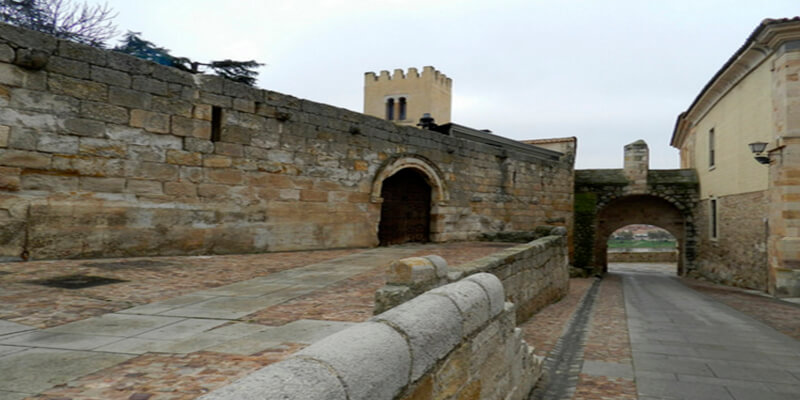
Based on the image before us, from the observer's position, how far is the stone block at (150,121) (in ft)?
21.0

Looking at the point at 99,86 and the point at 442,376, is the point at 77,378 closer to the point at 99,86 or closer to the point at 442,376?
the point at 442,376

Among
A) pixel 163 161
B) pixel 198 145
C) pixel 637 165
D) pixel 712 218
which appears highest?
pixel 637 165

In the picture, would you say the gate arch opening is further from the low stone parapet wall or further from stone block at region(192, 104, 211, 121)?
stone block at region(192, 104, 211, 121)

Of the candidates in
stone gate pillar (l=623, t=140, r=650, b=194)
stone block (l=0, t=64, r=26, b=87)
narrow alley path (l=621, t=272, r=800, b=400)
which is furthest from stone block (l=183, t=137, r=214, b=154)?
stone gate pillar (l=623, t=140, r=650, b=194)

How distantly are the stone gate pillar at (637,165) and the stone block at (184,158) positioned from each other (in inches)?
672

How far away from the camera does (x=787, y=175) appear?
11391mm

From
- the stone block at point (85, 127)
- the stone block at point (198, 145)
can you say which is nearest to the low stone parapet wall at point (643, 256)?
the stone block at point (198, 145)

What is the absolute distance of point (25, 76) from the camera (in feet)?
18.2

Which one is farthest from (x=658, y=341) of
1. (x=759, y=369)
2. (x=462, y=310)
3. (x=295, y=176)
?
(x=295, y=176)

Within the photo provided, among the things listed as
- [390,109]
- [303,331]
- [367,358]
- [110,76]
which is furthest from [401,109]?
[367,358]

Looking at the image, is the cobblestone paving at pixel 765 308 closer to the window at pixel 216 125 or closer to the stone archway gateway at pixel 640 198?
the stone archway gateway at pixel 640 198

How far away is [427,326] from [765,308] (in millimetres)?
10751

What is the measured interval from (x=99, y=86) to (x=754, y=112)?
50.6 feet

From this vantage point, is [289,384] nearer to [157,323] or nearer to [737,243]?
[157,323]
